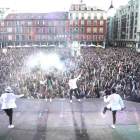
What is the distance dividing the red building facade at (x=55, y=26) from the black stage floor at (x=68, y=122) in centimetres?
4281

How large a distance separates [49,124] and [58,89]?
3745 mm

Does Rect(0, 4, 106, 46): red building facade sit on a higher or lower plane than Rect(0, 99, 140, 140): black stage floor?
higher

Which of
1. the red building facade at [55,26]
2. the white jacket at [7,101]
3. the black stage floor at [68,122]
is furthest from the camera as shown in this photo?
the red building facade at [55,26]

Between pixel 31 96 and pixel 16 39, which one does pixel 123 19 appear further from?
pixel 31 96

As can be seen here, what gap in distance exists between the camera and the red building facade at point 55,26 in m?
49.2

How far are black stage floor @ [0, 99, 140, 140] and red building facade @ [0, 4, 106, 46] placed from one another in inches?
1686

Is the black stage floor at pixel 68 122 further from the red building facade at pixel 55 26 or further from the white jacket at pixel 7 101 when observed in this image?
the red building facade at pixel 55 26

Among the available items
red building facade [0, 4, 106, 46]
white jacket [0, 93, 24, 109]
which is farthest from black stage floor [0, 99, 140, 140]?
red building facade [0, 4, 106, 46]

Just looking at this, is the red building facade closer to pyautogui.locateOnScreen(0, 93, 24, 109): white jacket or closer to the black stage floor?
the black stage floor

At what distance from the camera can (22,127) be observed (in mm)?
5738

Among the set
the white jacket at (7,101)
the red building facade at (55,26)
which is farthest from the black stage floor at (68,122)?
the red building facade at (55,26)

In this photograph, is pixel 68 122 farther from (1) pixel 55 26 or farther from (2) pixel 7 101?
(1) pixel 55 26

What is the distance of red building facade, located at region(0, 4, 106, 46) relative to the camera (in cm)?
4916

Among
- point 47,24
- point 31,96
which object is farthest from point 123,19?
point 31,96
